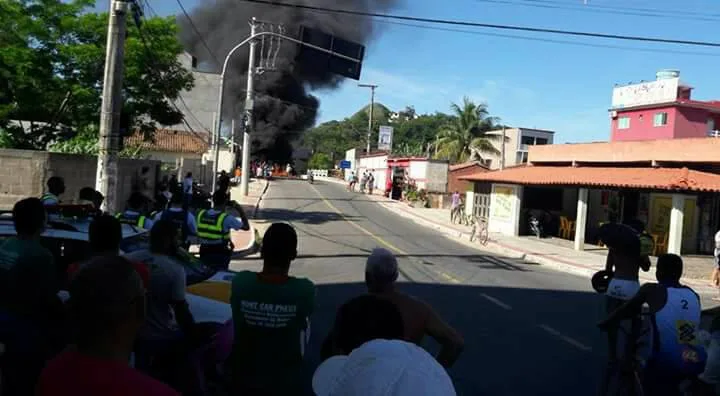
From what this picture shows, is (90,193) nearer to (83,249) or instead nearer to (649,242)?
(83,249)

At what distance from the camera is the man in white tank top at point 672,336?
430cm

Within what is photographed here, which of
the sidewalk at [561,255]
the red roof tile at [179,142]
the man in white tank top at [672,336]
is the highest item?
the red roof tile at [179,142]

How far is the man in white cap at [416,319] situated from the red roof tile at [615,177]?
17.6m

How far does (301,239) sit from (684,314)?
15.5 metres

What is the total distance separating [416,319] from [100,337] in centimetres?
176

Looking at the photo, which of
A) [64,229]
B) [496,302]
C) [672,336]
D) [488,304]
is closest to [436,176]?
[496,302]

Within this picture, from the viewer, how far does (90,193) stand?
27.5ft

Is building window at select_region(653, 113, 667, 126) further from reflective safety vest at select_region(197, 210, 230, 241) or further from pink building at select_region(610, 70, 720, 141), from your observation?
reflective safety vest at select_region(197, 210, 230, 241)

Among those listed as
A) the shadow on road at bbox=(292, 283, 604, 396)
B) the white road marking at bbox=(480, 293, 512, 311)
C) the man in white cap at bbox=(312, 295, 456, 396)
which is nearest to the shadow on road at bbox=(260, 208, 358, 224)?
the shadow on road at bbox=(292, 283, 604, 396)

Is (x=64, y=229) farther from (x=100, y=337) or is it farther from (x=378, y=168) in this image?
(x=378, y=168)

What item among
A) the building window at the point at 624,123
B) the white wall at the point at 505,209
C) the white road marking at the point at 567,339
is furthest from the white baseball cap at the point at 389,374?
the building window at the point at 624,123

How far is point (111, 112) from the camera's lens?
1018cm

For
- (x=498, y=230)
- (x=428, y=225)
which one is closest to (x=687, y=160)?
(x=498, y=230)

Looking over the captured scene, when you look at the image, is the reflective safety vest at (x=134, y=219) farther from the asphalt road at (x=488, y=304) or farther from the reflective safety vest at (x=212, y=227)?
the asphalt road at (x=488, y=304)
